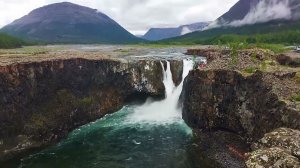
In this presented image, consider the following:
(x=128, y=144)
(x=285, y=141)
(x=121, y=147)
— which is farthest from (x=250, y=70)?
(x=285, y=141)

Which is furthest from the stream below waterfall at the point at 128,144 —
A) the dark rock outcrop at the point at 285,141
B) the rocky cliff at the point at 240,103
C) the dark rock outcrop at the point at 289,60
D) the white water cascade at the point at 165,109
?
the dark rock outcrop at the point at 289,60

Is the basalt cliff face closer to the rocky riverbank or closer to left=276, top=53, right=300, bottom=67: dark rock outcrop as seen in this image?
the rocky riverbank

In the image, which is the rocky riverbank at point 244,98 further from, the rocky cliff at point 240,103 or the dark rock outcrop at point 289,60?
the dark rock outcrop at point 289,60

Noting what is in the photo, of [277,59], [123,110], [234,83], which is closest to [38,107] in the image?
[123,110]

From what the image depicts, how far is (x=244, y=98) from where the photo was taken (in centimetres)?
6241

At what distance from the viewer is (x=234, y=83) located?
65938 mm

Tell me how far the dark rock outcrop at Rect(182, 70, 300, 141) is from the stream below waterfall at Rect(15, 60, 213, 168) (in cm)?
403

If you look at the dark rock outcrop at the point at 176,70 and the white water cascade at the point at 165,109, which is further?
the dark rock outcrop at the point at 176,70

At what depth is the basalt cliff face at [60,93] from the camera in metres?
66.8

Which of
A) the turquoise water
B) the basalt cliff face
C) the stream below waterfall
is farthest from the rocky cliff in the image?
the basalt cliff face

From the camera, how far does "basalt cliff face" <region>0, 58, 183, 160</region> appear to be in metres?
66.8

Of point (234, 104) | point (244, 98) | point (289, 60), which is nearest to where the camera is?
point (244, 98)

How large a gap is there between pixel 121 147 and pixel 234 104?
787 inches

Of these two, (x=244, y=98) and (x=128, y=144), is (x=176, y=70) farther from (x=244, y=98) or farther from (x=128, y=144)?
(x=128, y=144)
